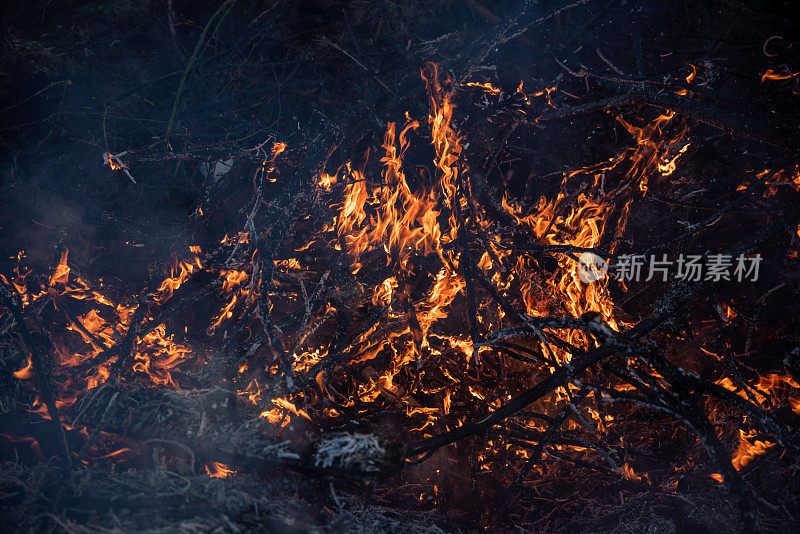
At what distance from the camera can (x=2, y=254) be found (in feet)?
14.4

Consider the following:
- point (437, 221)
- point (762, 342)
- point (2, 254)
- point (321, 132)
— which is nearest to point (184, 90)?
point (321, 132)

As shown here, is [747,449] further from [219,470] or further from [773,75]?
[219,470]

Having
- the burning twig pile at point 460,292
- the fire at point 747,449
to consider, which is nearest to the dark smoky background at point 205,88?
the burning twig pile at point 460,292

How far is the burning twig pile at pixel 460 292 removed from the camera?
13.5ft

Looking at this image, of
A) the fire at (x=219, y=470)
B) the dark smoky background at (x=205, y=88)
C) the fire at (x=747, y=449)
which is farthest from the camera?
the dark smoky background at (x=205, y=88)

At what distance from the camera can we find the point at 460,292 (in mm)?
4355

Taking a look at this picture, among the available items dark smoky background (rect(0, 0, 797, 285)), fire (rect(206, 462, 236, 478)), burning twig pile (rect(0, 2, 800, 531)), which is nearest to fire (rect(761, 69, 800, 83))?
burning twig pile (rect(0, 2, 800, 531))

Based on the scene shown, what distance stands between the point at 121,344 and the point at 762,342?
6.43 m

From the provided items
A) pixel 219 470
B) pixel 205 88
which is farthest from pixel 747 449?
pixel 205 88

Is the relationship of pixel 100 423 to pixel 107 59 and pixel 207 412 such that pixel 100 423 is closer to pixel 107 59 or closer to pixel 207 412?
pixel 207 412

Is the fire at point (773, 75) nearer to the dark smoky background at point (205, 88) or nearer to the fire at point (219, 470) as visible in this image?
the dark smoky background at point (205, 88)

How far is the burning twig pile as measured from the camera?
4.11 m

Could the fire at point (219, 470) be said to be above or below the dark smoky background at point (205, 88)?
below

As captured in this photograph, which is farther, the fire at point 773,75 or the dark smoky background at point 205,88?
the dark smoky background at point 205,88
